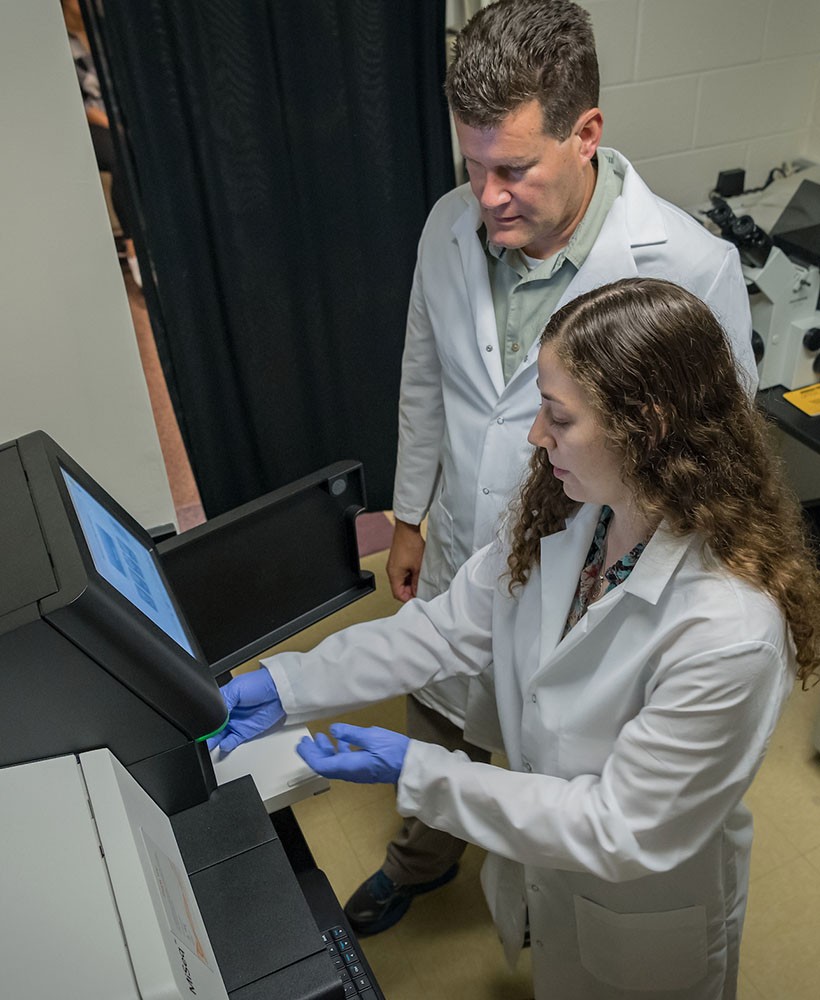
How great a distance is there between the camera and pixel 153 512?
1992mm

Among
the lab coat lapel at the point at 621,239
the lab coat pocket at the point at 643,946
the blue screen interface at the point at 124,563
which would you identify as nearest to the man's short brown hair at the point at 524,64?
the lab coat lapel at the point at 621,239

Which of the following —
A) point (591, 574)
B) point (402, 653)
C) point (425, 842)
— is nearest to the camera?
point (591, 574)

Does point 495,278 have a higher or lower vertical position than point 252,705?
higher

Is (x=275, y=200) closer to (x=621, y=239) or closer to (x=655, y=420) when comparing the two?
(x=621, y=239)

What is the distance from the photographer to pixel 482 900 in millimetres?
1775

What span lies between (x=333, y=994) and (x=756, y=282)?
5.44ft

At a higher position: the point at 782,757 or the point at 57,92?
the point at 57,92

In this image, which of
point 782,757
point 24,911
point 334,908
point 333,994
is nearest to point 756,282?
point 782,757

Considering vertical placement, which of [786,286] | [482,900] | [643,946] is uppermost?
[786,286]

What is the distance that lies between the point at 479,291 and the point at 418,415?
0.98 ft

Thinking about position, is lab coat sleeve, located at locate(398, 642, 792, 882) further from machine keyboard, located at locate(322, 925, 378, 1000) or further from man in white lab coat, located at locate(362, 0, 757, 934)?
man in white lab coat, located at locate(362, 0, 757, 934)

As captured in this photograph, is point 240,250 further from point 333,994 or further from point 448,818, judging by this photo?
point 333,994

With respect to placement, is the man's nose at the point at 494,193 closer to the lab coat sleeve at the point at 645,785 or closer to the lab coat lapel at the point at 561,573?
the lab coat lapel at the point at 561,573

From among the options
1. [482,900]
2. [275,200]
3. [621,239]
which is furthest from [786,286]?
[482,900]
